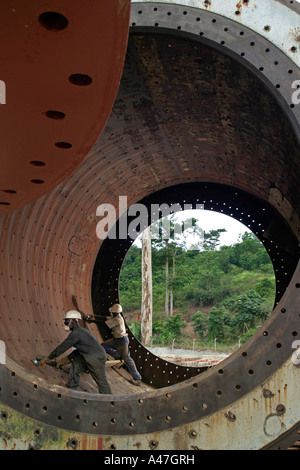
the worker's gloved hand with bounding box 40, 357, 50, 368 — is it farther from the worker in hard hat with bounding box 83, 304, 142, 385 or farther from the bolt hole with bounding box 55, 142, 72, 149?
the bolt hole with bounding box 55, 142, 72, 149

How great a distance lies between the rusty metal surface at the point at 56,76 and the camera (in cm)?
156

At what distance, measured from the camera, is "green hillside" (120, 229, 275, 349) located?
32750 millimetres

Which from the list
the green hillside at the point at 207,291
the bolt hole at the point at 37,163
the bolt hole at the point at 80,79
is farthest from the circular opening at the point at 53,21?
the green hillside at the point at 207,291

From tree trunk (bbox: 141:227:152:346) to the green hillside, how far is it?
25.6 feet

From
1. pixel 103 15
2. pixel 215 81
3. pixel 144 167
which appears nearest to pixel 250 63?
pixel 215 81

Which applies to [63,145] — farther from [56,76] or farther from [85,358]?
[85,358]

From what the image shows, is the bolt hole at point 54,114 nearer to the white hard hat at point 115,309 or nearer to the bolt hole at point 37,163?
the bolt hole at point 37,163

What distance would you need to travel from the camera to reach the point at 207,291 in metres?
41.5

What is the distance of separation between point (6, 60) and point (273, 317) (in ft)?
6.10

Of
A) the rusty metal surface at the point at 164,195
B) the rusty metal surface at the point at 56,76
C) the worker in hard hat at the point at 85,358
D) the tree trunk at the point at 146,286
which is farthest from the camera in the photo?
the tree trunk at the point at 146,286

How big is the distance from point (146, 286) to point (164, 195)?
1472 cm

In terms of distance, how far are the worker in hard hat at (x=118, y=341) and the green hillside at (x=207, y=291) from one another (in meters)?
24.3

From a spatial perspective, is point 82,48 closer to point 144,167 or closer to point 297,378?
point 297,378

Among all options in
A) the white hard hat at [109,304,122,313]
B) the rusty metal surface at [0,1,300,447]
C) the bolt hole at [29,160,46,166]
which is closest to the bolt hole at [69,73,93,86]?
the bolt hole at [29,160,46,166]
